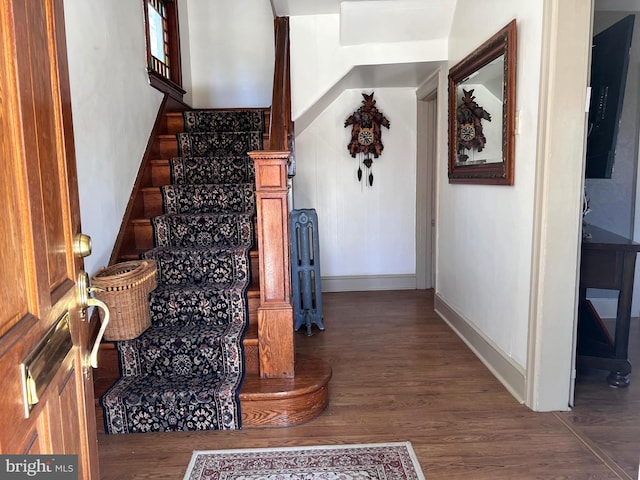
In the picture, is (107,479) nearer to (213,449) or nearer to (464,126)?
(213,449)

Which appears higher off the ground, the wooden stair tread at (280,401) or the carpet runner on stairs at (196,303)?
the carpet runner on stairs at (196,303)

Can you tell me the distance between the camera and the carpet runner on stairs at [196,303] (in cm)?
215

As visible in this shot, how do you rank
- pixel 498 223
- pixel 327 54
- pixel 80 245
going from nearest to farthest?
pixel 80 245
pixel 498 223
pixel 327 54

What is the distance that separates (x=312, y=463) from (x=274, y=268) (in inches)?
35.8

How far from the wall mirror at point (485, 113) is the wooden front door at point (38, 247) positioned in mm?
2156

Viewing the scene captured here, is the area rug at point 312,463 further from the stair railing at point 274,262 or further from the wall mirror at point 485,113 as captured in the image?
the wall mirror at point 485,113

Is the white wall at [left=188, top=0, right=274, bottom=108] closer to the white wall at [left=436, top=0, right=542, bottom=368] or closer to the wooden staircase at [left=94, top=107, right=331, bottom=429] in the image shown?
the white wall at [left=436, top=0, right=542, bottom=368]

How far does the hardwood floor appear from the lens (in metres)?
1.87

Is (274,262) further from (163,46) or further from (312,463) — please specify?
(163,46)

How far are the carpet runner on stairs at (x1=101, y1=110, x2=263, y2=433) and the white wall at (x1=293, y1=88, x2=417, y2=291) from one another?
42.2 inches

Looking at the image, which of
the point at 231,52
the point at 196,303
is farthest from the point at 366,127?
the point at 196,303

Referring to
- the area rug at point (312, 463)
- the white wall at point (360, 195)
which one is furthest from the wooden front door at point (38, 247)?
the white wall at point (360, 195)

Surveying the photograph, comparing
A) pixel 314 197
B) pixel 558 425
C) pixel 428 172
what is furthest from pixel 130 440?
pixel 428 172

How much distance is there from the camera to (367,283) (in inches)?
187
